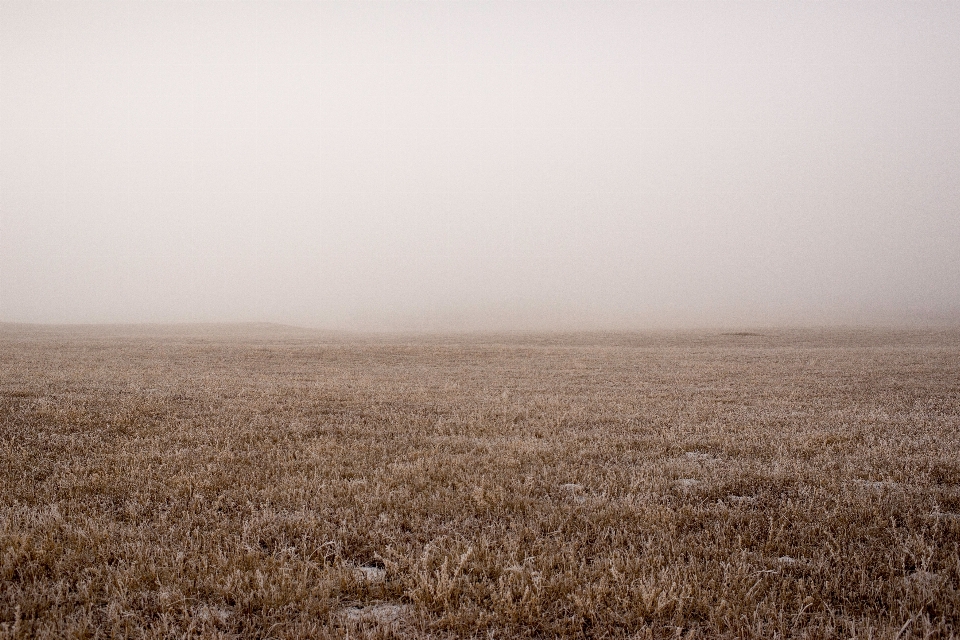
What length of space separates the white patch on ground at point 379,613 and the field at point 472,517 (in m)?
0.02

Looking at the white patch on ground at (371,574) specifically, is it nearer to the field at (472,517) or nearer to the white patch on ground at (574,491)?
the field at (472,517)

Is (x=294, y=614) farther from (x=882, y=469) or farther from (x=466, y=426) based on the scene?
(x=882, y=469)

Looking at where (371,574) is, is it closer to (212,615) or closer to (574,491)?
(212,615)

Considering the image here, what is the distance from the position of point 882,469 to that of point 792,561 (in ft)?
14.3

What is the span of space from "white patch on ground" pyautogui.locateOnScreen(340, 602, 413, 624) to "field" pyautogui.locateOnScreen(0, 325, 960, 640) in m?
0.02

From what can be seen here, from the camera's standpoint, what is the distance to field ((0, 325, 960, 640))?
4.18 meters

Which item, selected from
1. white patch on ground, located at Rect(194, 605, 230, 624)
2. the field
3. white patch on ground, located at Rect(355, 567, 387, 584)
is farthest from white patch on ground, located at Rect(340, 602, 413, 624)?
white patch on ground, located at Rect(194, 605, 230, 624)

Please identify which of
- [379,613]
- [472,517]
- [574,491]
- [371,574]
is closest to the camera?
[379,613]

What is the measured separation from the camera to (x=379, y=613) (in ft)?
14.0

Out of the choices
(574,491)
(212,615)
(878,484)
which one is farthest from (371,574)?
(878,484)

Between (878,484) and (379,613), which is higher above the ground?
(878,484)

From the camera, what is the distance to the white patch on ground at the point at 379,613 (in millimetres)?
4117

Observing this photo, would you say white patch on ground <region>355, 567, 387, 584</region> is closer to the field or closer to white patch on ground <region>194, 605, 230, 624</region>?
the field

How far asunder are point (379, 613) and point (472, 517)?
1975mm
